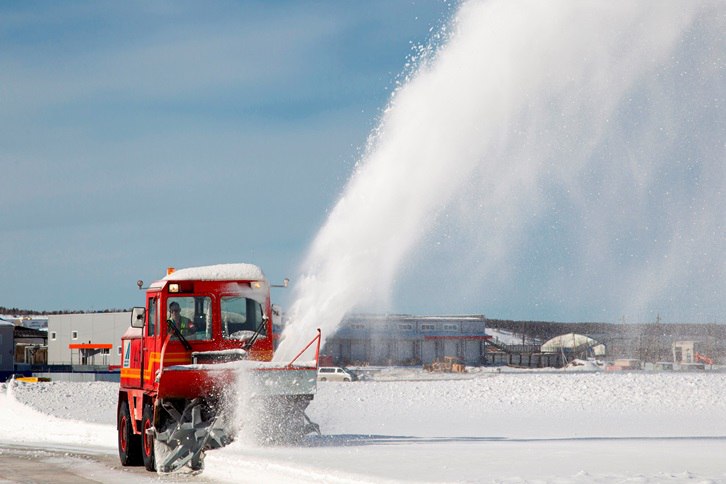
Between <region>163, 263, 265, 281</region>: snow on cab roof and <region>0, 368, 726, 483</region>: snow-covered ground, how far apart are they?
2724mm

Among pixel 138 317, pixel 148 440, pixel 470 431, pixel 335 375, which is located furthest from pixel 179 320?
pixel 335 375

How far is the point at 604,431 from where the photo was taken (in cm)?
2250

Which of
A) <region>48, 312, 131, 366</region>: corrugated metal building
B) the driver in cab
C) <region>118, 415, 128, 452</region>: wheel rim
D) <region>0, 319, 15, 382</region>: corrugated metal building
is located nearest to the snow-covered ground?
<region>118, 415, 128, 452</region>: wheel rim

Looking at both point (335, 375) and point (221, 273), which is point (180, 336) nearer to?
point (221, 273)

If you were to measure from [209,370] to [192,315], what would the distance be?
1.46 metres

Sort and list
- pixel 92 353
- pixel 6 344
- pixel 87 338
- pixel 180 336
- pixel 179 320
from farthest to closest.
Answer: pixel 6 344
pixel 87 338
pixel 92 353
pixel 179 320
pixel 180 336

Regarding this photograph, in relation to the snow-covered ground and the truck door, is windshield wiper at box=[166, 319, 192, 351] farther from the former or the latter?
the snow-covered ground

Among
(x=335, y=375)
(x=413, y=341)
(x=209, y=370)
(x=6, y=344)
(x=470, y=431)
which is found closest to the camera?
(x=209, y=370)

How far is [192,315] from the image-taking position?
1641 cm

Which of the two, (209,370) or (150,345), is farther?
(150,345)

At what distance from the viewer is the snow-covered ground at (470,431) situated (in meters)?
12.5

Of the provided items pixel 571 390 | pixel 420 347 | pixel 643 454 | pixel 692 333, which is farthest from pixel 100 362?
pixel 692 333

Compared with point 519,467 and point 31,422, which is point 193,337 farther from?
point 31,422

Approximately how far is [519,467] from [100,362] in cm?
7562
